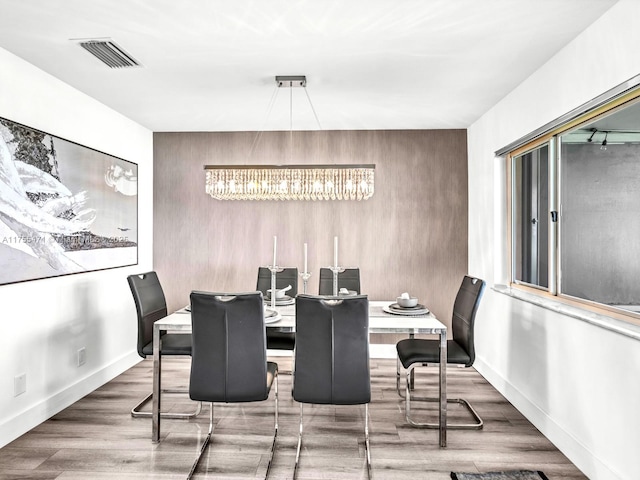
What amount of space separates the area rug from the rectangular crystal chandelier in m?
2.01

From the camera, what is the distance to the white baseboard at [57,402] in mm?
2771

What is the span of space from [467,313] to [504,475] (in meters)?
1.06

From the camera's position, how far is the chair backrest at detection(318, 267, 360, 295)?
13.2 ft

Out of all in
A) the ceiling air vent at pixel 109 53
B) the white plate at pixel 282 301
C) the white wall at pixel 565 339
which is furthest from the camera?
the white plate at pixel 282 301

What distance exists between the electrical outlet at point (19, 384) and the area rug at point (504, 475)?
105 inches

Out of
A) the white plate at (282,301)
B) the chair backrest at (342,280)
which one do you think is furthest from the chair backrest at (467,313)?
the white plate at (282,301)

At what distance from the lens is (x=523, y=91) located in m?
3.30

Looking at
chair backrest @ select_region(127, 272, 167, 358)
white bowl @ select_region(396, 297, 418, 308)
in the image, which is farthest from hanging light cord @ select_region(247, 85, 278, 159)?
white bowl @ select_region(396, 297, 418, 308)

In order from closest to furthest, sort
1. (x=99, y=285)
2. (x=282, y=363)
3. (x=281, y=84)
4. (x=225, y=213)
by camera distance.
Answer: (x=281, y=84), (x=99, y=285), (x=282, y=363), (x=225, y=213)

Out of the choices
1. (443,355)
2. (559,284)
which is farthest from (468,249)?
(443,355)

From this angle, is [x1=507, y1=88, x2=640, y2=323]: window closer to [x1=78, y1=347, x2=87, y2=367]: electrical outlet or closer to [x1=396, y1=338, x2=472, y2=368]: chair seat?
[x1=396, y1=338, x2=472, y2=368]: chair seat

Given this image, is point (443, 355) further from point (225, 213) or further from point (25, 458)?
point (225, 213)

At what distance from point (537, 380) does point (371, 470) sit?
1373mm

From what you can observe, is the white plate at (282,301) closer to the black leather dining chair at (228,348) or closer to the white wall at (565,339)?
the black leather dining chair at (228,348)
